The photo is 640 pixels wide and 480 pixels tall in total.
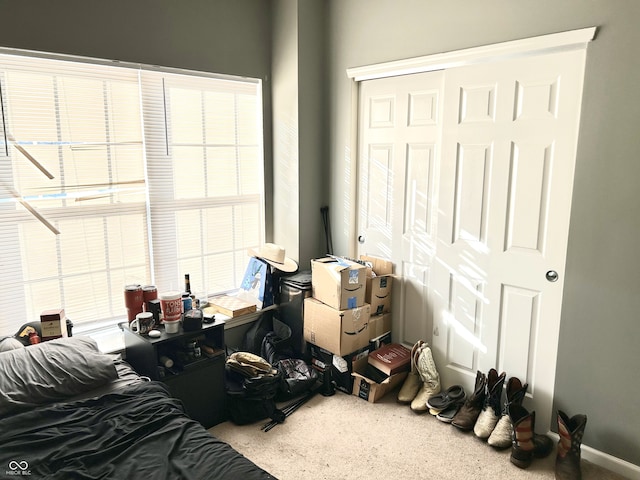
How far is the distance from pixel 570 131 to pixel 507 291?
→ 0.94 m

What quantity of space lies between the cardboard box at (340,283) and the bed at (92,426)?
1283mm

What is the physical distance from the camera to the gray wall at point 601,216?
2156 mm

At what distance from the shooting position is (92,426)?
5.83 ft

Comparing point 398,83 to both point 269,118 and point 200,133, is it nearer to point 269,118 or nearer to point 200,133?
point 269,118

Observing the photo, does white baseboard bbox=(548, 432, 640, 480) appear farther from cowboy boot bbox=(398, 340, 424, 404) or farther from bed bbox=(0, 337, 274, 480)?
bed bbox=(0, 337, 274, 480)

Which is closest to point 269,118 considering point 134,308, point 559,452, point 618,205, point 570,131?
point 134,308

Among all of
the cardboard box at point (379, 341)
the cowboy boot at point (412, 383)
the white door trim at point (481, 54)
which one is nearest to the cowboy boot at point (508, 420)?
the cowboy boot at point (412, 383)

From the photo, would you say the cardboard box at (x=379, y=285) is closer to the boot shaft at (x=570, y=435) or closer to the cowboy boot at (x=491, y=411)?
the cowboy boot at (x=491, y=411)

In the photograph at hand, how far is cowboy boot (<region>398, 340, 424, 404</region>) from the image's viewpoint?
2975mm

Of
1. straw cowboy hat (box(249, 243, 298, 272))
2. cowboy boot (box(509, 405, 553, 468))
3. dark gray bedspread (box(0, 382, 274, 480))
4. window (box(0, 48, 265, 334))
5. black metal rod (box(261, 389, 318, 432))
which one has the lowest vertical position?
black metal rod (box(261, 389, 318, 432))

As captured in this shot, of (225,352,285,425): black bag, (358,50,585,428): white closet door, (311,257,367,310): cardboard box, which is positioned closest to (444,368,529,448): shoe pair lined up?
(358,50,585,428): white closet door

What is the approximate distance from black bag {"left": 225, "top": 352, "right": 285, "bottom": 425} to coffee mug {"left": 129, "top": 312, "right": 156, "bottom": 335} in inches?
23.4

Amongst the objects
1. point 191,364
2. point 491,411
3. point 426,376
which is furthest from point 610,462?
point 191,364

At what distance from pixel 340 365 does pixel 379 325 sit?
1.35 feet
